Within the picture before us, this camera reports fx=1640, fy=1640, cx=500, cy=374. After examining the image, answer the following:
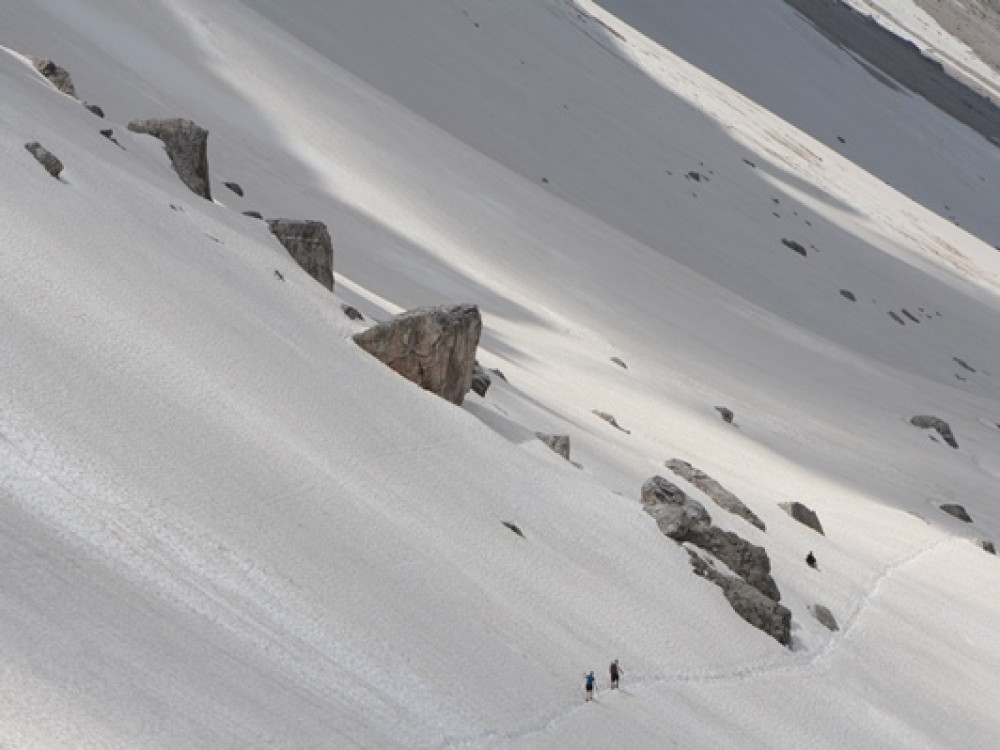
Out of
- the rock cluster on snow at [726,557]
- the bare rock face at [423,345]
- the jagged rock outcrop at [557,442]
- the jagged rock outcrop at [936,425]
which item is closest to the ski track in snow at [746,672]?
the rock cluster on snow at [726,557]

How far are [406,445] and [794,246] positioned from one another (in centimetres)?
3463

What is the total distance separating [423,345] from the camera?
58.1 feet

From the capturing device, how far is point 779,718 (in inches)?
596

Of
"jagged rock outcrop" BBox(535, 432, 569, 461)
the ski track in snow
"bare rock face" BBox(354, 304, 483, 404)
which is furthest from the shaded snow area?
"jagged rock outcrop" BBox(535, 432, 569, 461)

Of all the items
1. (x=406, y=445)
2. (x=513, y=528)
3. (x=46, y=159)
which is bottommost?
(x=513, y=528)

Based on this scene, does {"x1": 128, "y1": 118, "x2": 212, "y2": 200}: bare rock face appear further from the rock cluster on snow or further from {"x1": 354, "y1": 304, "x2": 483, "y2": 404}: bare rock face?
the rock cluster on snow

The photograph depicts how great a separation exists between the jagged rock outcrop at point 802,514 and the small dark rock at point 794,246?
26235mm

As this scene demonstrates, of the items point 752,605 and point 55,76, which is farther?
point 55,76

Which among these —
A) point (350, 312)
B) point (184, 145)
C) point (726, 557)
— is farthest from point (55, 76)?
point (726, 557)

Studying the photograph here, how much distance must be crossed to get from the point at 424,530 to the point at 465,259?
1718 cm

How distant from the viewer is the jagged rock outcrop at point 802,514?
22.8 metres

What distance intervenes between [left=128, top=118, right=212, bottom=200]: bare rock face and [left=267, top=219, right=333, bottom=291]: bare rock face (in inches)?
47.5

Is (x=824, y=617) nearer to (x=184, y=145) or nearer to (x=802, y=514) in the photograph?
(x=802, y=514)

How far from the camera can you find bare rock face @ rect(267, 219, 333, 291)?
66.8ft
